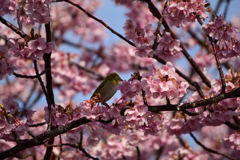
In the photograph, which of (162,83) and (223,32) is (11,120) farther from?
(223,32)

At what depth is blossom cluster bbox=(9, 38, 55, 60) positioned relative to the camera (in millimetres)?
3176

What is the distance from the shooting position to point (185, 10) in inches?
129

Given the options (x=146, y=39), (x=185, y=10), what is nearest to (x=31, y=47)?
(x=146, y=39)

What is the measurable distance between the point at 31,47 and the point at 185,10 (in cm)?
152

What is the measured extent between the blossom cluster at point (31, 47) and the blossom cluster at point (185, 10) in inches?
48.0

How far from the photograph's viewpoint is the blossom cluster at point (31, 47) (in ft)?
10.4

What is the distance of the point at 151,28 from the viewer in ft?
10.8

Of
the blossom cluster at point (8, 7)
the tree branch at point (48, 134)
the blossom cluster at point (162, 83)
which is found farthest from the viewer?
the blossom cluster at point (8, 7)

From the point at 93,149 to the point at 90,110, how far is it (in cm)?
343

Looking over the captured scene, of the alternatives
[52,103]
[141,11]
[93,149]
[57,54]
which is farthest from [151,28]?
[141,11]

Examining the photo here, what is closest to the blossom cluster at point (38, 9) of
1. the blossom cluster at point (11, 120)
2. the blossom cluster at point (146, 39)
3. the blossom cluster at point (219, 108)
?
the blossom cluster at point (146, 39)

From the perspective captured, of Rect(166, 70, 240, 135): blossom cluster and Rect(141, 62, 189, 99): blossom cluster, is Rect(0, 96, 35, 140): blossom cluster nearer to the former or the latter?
Rect(141, 62, 189, 99): blossom cluster

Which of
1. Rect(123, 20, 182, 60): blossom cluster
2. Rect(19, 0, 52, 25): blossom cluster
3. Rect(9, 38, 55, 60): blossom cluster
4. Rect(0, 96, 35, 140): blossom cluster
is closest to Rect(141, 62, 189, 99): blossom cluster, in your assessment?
Rect(123, 20, 182, 60): blossom cluster

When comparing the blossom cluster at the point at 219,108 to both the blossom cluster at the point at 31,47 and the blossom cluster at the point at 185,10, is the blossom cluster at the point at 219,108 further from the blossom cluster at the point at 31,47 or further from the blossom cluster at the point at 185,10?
the blossom cluster at the point at 31,47
